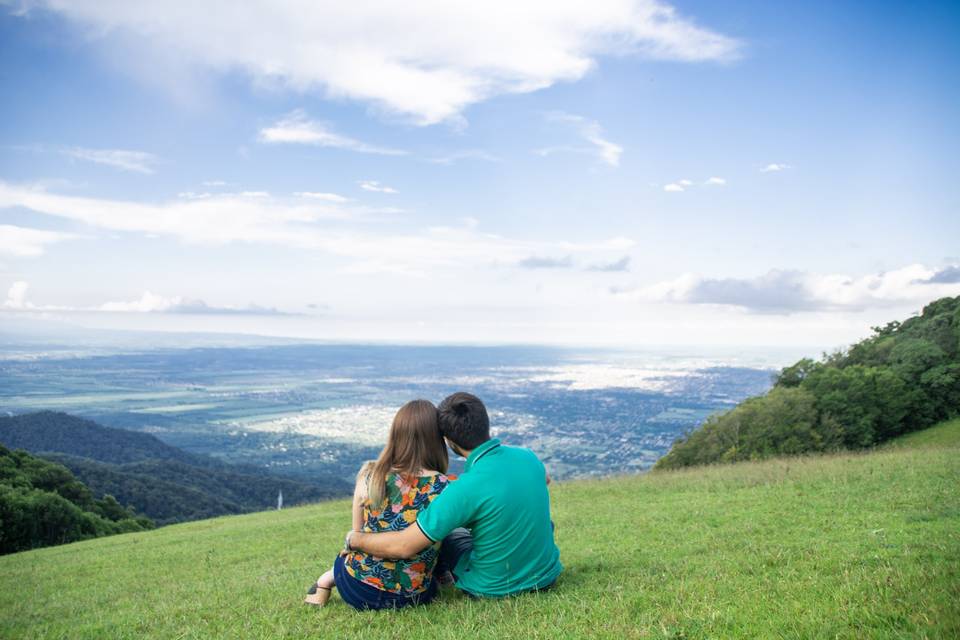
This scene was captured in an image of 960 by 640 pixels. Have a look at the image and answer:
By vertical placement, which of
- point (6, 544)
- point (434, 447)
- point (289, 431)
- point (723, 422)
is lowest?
point (289, 431)

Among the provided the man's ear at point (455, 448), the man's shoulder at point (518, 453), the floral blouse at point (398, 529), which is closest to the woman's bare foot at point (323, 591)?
the floral blouse at point (398, 529)

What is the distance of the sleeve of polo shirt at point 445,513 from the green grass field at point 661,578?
78 cm

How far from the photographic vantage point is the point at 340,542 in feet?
49.2

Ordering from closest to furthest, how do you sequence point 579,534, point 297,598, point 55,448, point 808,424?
point 297,598 < point 579,534 < point 808,424 < point 55,448

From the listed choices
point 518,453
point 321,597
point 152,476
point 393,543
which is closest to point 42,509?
point 321,597

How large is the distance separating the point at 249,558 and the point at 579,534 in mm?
7815

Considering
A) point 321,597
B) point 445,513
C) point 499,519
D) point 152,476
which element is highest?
point 445,513

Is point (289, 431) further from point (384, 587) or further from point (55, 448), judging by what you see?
point (384, 587)

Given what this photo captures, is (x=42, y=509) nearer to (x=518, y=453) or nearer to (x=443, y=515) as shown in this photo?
(x=443, y=515)

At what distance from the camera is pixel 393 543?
206 inches

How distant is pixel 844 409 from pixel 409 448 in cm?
4831

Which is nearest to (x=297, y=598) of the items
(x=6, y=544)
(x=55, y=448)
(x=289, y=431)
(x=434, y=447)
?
(x=434, y=447)

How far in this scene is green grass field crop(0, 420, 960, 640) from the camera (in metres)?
4.59

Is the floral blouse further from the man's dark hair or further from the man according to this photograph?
the man's dark hair
